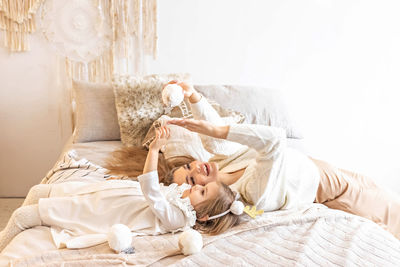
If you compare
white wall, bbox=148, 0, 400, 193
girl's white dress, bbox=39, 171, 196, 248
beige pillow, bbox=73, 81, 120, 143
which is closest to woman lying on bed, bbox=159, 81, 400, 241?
girl's white dress, bbox=39, 171, 196, 248

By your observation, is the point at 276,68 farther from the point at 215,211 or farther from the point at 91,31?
the point at 215,211

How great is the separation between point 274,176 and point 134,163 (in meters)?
0.77

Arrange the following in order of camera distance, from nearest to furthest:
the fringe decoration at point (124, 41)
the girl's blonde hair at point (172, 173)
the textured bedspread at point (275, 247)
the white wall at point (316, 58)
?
the textured bedspread at point (275, 247) < the girl's blonde hair at point (172, 173) < the fringe decoration at point (124, 41) < the white wall at point (316, 58)

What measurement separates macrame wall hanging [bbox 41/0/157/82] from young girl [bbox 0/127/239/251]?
4.03 feet

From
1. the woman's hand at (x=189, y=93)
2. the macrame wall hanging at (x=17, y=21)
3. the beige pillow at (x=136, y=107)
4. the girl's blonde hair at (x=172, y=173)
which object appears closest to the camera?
the girl's blonde hair at (x=172, y=173)

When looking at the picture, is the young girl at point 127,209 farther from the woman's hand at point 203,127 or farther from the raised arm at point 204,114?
the raised arm at point 204,114

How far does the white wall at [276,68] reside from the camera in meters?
2.46

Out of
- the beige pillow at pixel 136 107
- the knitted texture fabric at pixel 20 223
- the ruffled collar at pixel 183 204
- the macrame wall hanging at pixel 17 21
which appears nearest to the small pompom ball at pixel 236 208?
the ruffled collar at pixel 183 204

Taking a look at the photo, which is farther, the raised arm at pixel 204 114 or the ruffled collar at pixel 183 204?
the raised arm at pixel 204 114

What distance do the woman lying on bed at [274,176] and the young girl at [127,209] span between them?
0.12 meters

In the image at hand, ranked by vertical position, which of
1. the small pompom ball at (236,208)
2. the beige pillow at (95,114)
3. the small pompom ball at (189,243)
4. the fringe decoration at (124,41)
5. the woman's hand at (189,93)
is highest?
the fringe decoration at (124,41)

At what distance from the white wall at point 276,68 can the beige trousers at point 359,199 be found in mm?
1114

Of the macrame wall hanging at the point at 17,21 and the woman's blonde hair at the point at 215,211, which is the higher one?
the macrame wall hanging at the point at 17,21

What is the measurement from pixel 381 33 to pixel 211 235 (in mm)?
2163
